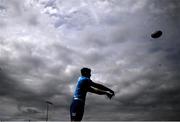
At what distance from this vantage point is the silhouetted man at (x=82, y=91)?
6756 millimetres

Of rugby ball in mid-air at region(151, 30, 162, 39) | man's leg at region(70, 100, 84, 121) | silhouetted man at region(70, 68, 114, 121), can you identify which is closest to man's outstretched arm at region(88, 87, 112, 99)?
silhouetted man at region(70, 68, 114, 121)

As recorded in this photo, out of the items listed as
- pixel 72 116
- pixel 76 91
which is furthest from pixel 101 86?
pixel 72 116

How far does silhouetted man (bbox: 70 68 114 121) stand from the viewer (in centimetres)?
676

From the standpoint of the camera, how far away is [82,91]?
7.01 m

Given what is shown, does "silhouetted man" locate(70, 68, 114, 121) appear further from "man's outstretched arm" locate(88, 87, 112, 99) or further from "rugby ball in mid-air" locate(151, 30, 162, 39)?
"rugby ball in mid-air" locate(151, 30, 162, 39)

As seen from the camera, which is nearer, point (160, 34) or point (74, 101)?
point (74, 101)

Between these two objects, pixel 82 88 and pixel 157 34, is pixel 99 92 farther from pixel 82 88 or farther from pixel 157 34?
pixel 157 34

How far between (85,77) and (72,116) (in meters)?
1.33

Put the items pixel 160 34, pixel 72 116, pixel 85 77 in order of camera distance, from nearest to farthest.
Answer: pixel 72 116 < pixel 85 77 < pixel 160 34

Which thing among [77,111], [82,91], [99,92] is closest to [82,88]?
[82,91]

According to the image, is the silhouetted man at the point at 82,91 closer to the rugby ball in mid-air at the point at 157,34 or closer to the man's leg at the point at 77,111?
the man's leg at the point at 77,111

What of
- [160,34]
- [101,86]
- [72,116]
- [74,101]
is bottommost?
[72,116]

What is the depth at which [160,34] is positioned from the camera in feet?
58.7

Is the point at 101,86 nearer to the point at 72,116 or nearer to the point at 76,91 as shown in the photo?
the point at 76,91
